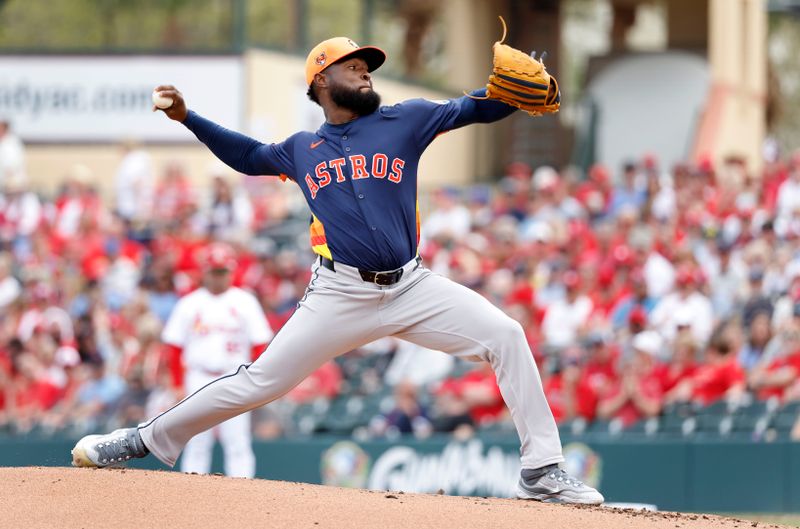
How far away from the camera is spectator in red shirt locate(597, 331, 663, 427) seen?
11969 mm

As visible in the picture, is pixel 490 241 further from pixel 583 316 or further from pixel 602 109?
pixel 602 109

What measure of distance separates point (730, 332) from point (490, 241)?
169 inches

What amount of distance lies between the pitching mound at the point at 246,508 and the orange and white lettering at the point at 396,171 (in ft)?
4.76

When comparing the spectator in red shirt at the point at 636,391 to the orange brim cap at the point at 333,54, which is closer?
the orange brim cap at the point at 333,54

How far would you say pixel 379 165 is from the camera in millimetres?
6336

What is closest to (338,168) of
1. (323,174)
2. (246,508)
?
(323,174)

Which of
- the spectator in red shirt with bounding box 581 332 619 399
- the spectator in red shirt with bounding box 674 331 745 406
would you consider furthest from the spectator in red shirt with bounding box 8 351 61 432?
the spectator in red shirt with bounding box 674 331 745 406

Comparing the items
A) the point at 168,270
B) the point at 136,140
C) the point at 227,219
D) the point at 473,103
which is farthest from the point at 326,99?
the point at 136,140

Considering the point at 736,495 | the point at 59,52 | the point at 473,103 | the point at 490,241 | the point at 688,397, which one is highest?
the point at 59,52

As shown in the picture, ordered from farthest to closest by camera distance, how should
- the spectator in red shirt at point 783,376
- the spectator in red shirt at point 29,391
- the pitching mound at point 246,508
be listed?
the spectator in red shirt at point 29,391 < the spectator in red shirt at point 783,376 < the pitching mound at point 246,508

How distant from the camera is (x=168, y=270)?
581 inches

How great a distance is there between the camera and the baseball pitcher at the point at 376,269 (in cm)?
634

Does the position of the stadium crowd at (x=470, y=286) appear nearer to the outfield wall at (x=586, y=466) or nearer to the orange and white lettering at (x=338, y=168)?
the outfield wall at (x=586, y=466)

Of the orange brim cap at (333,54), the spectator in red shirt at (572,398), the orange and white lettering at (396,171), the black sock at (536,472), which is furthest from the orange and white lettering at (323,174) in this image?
the spectator in red shirt at (572,398)
